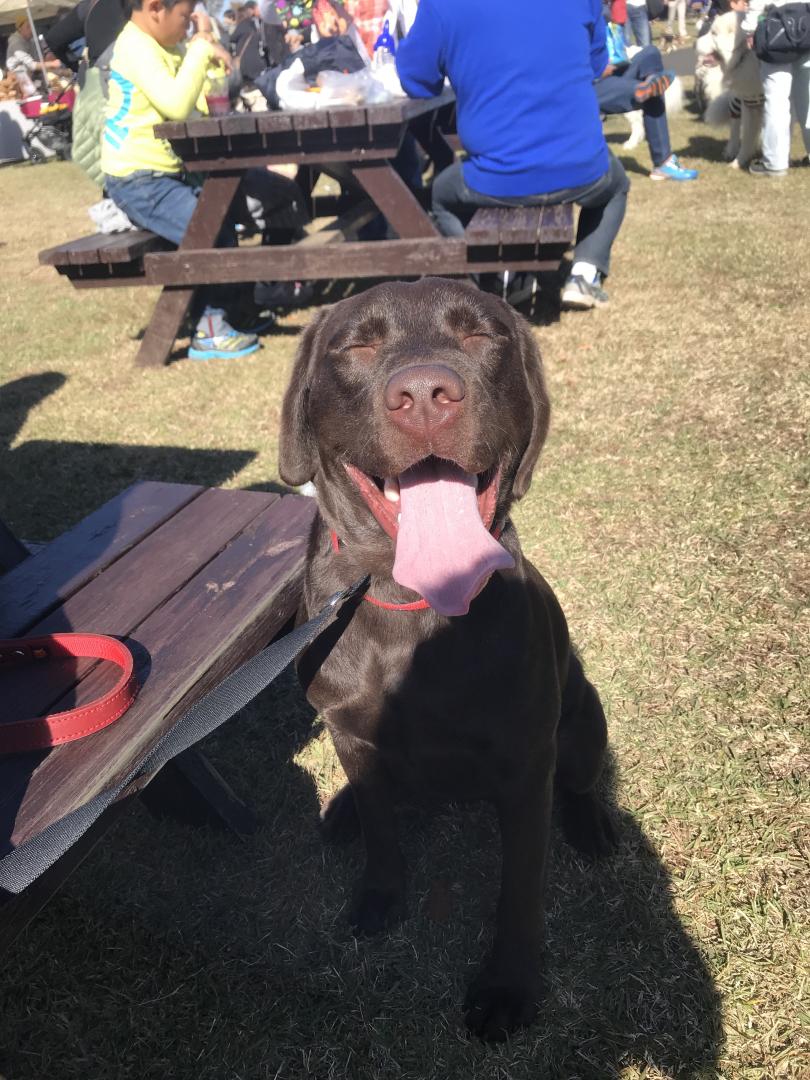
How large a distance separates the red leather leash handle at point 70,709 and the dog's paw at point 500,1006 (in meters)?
1.07

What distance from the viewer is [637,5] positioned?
15094 mm

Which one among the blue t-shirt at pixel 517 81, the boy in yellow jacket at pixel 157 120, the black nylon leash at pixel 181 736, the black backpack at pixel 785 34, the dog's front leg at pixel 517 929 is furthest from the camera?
the black backpack at pixel 785 34

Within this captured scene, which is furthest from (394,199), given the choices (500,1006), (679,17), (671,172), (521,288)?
(679,17)

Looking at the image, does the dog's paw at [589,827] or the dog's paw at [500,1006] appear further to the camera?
the dog's paw at [589,827]

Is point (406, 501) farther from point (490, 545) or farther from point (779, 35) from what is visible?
point (779, 35)

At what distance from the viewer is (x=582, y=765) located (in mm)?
2158

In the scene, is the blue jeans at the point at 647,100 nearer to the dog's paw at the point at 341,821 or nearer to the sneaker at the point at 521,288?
the sneaker at the point at 521,288

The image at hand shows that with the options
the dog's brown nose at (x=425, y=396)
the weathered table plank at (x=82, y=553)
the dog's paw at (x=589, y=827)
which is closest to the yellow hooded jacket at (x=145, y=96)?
the weathered table plank at (x=82, y=553)

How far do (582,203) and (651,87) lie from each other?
385 cm

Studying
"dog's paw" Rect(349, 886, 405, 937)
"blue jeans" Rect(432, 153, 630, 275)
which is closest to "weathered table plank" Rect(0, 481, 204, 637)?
"dog's paw" Rect(349, 886, 405, 937)

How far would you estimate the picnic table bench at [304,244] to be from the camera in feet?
16.5

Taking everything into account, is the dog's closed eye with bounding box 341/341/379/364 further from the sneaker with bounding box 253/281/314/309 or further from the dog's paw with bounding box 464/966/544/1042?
the sneaker with bounding box 253/281/314/309

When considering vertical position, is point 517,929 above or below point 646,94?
above

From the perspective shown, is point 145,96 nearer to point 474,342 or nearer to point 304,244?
point 304,244
